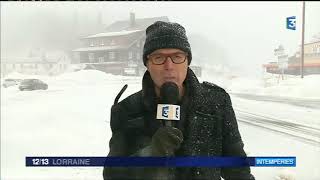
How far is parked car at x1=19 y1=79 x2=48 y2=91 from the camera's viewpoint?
2.72 m

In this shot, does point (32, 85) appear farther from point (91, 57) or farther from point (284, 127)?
point (284, 127)

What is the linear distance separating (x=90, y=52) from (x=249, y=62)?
1174 mm

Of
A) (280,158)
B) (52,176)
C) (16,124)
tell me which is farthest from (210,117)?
(16,124)

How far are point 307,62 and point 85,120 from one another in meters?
1.67

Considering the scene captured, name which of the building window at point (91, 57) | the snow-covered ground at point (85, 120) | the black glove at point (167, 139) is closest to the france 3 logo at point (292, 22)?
the snow-covered ground at point (85, 120)

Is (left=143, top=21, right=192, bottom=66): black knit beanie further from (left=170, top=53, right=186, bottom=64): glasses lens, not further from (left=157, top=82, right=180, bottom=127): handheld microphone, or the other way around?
(left=157, top=82, right=180, bottom=127): handheld microphone

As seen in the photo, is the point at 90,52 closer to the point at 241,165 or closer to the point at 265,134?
the point at 265,134

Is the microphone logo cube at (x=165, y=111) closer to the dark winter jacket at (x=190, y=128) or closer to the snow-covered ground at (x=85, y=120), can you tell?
the dark winter jacket at (x=190, y=128)

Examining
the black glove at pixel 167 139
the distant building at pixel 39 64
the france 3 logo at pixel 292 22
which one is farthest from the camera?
the distant building at pixel 39 64

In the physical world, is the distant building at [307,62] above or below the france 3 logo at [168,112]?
above

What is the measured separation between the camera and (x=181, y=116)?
50.3 inches

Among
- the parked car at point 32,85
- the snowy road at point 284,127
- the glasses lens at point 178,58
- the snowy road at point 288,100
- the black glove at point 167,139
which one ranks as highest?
the glasses lens at point 178,58

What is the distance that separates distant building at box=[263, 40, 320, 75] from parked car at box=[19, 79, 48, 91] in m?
1.75

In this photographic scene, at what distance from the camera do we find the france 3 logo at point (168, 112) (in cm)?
114
